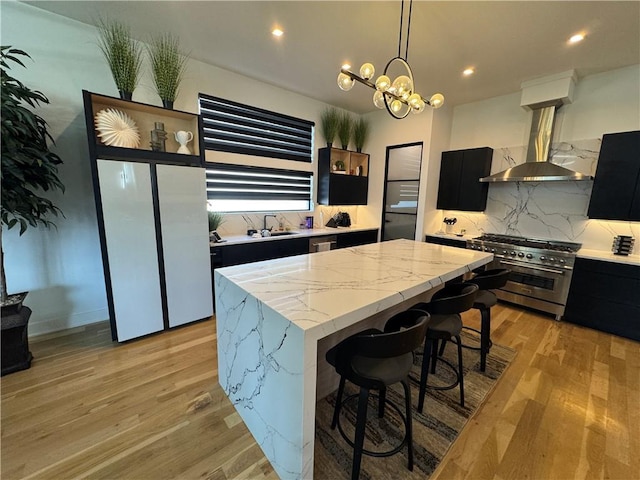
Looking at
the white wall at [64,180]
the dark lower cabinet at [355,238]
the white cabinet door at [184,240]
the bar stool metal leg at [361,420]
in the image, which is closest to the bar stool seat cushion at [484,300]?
the bar stool metal leg at [361,420]

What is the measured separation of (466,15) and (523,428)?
10.6 feet

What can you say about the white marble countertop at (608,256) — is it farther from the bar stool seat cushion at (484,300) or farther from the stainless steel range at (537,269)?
the bar stool seat cushion at (484,300)

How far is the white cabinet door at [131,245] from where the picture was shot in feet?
7.78

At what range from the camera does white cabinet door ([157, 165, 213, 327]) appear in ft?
8.69

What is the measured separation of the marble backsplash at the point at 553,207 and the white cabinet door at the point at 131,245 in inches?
186

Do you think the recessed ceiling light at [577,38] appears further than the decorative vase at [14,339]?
Yes

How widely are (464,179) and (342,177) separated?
1999mm

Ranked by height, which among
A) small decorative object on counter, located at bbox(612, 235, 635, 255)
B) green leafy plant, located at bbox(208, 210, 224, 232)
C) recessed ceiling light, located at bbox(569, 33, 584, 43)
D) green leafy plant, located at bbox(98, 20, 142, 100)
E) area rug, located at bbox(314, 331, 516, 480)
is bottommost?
area rug, located at bbox(314, 331, 516, 480)

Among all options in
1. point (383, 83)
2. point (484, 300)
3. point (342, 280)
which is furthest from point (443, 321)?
point (383, 83)

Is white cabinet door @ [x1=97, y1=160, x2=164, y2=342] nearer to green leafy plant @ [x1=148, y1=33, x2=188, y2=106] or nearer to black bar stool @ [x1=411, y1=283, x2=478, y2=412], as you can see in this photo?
green leafy plant @ [x1=148, y1=33, x2=188, y2=106]

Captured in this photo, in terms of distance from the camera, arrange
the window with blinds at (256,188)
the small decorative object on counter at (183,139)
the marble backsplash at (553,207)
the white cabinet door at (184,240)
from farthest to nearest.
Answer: the window with blinds at (256,188)
the marble backsplash at (553,207)
the small decorative object on counter at (183,139)
the white cabinet door at (184,240)

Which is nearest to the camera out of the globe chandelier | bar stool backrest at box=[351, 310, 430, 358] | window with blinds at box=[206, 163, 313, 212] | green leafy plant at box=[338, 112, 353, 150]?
bar stool backrest at box=[351, 310, 430, 358]

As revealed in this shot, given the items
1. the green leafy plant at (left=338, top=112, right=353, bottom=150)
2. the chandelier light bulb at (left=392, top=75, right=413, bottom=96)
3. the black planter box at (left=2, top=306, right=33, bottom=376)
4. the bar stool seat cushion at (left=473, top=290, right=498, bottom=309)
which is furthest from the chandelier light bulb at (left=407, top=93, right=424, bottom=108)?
the black planter box at (left=2, top=306, right=33, bottom=376)

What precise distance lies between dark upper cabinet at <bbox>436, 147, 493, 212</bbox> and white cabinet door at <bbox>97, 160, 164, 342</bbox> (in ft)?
14.0
